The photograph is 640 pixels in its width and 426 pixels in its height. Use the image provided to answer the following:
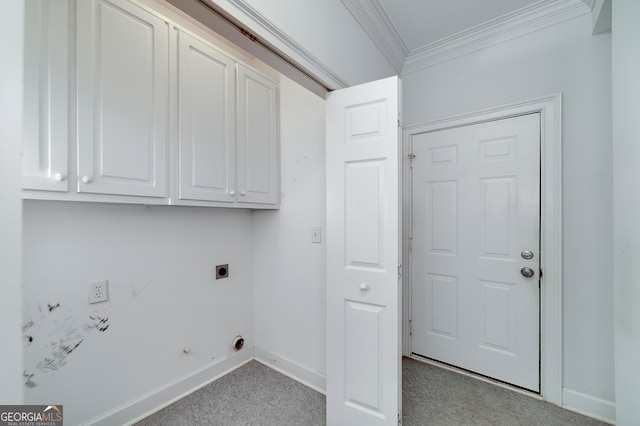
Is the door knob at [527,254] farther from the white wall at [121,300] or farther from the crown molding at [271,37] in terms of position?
the white wall at [121,300]

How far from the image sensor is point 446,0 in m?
1.67

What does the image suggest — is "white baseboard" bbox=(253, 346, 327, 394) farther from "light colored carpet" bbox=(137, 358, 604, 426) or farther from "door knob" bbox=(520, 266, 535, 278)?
"door knob" bbox=(520, 266, 535, 278)

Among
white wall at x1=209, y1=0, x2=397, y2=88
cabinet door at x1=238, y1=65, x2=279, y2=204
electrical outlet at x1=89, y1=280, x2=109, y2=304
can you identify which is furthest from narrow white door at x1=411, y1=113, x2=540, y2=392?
electrical outlet at x1=89, y1=280, x2=109, y2=304

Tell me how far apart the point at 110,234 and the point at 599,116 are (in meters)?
3.11

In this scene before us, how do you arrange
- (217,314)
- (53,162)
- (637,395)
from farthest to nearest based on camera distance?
(217,314) → (53,162) → (637,395)

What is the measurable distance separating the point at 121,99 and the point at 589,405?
3.35m

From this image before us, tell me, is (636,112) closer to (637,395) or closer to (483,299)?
(637,395)

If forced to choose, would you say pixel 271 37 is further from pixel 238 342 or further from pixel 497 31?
pixel 238 342

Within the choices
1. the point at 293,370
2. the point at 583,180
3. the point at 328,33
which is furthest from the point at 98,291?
the point at 583,180

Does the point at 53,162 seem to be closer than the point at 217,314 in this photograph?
Yes

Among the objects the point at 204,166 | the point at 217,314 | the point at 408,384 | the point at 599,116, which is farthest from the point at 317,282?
the point at 599,116

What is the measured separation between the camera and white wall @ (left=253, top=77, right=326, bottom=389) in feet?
6.64

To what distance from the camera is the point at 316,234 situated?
6.66 ft

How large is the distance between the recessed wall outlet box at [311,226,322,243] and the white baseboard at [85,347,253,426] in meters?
1.25
